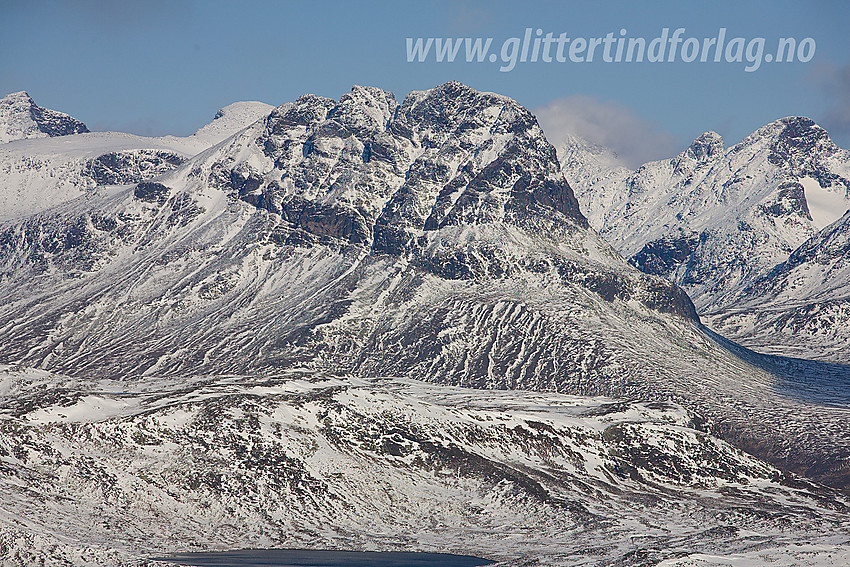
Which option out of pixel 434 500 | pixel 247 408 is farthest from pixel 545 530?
pixel 247 408

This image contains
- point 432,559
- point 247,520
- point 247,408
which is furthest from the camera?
point 247,408

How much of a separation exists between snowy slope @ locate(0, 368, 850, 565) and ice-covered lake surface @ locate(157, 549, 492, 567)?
3.78 metres

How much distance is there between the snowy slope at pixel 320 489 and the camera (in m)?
145

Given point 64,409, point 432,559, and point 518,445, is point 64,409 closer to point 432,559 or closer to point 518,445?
point 432,559

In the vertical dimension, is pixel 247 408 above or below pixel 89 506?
above

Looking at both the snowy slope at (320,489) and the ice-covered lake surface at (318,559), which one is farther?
the snowy slope at (320,489)

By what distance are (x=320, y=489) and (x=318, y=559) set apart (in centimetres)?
2963

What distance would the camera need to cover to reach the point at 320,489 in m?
168

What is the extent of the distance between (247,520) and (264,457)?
632 inches

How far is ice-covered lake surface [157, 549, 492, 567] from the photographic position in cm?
13238

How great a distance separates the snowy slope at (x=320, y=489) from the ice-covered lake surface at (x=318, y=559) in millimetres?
3780

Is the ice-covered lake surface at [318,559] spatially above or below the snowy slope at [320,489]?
below

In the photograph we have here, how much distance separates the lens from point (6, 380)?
7475 inches

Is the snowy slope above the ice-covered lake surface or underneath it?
above
